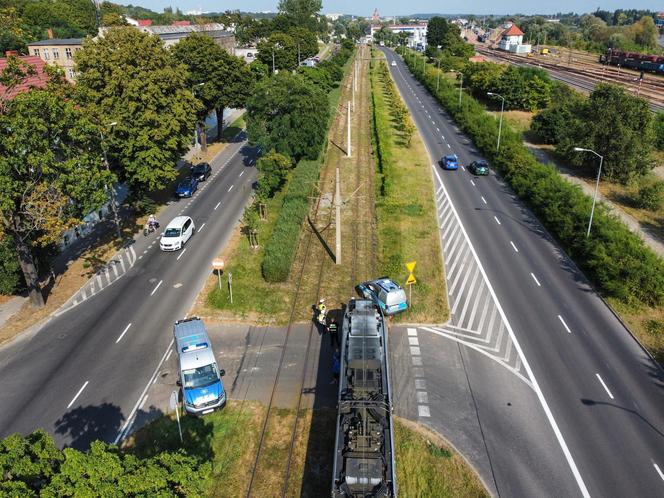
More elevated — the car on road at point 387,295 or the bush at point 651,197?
the bush at point 651,197

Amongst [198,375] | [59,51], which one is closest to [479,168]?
[198,375]

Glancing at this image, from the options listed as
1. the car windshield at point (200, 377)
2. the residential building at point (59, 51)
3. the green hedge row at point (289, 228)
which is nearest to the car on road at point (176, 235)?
the green hedge row at point (289, 228)

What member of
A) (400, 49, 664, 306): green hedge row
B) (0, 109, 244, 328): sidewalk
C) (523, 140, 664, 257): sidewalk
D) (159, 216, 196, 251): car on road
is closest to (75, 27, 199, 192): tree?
(159, 216, 196, 251): car on road

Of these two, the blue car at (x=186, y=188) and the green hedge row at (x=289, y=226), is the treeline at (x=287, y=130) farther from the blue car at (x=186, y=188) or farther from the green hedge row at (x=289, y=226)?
the blue car at (x=186, y=188)

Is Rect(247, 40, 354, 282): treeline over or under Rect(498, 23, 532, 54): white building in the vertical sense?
under

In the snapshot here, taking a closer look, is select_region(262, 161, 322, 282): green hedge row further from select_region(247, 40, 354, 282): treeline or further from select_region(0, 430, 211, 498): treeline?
select_region(0, 430, 211, 498): treeline

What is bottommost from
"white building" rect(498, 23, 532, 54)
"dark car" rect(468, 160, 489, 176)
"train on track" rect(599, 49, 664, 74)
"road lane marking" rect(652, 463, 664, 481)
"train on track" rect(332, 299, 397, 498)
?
"road lane marking" rect(652, 463, 664, 481)

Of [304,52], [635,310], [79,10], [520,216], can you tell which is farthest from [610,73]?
[79,10]
